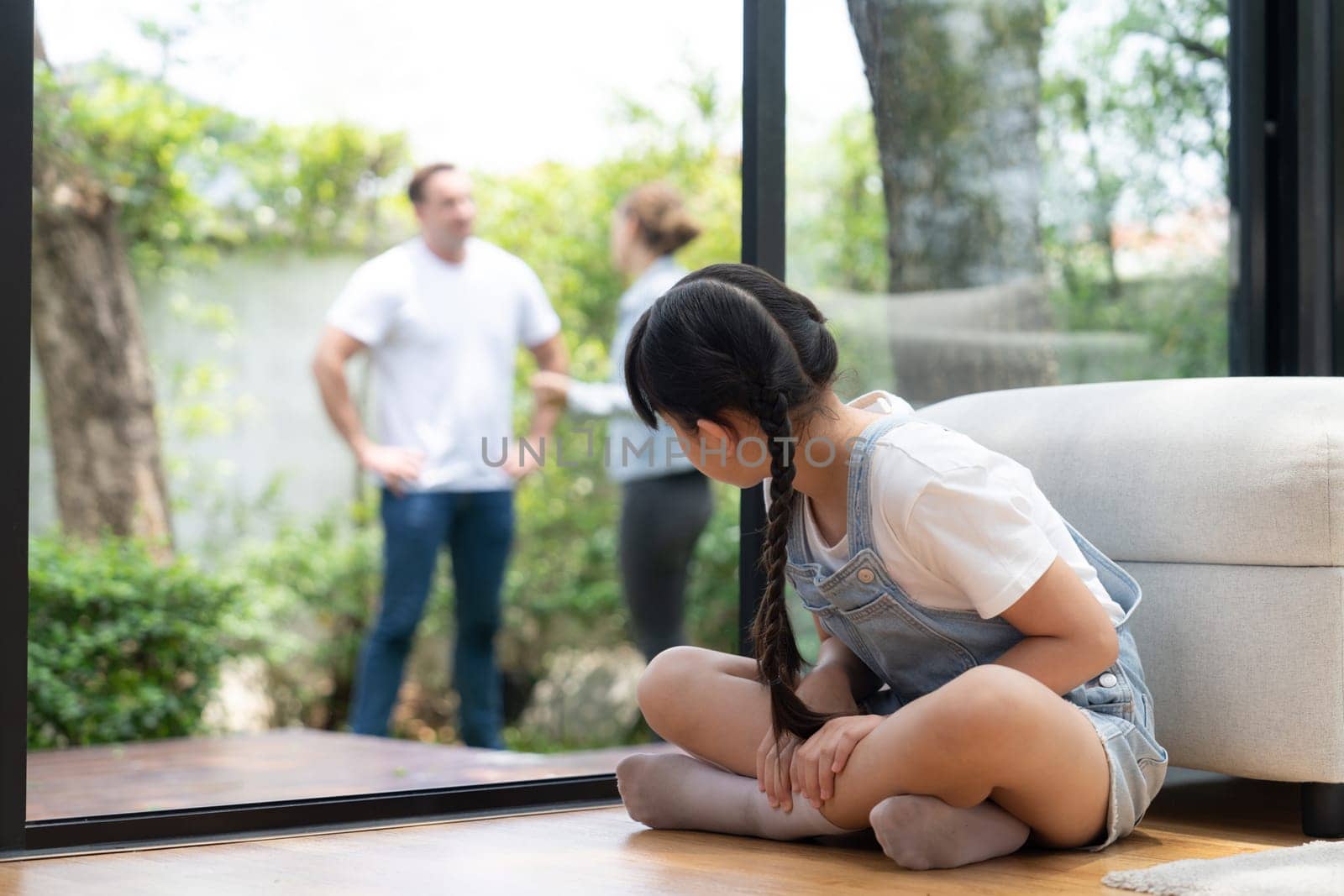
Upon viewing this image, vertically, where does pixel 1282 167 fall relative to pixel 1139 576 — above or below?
above

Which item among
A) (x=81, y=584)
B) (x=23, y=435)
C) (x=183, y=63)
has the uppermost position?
(x=183, y=63)

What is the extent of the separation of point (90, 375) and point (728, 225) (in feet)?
7.00

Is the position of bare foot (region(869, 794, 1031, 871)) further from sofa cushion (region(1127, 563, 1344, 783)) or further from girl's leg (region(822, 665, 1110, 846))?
sofa cushion (region(1127, 563, 1344, 783))

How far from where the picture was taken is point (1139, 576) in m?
1.95

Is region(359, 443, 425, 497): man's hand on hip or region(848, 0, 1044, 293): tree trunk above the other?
region(848, 0, 1044, 293): tree trunk

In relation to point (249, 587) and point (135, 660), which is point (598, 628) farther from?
point (135, 660)

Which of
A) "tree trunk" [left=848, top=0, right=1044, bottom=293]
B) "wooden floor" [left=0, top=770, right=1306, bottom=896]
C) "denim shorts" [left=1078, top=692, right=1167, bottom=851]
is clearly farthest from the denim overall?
"tree trunk" [left=848, top=0, right=1044, bottom=293]

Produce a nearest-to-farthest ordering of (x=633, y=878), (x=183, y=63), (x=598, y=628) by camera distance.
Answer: (x=633, y=878) < (x=183, y=63) < (x=598, y=628)

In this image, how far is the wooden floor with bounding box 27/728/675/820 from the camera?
266 centimetres

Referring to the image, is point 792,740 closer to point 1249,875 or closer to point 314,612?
point 1249,875

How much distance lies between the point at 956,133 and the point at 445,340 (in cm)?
130

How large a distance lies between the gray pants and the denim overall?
156cm

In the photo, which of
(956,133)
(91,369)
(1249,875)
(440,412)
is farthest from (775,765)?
(91,369)

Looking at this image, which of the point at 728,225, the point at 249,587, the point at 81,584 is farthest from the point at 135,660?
the point at 728,225
